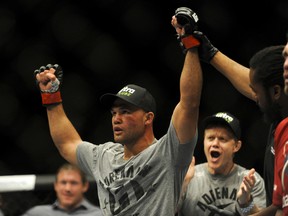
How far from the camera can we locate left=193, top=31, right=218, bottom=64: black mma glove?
1.88 metres

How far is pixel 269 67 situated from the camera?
1.78 meters

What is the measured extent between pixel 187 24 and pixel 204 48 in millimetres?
187

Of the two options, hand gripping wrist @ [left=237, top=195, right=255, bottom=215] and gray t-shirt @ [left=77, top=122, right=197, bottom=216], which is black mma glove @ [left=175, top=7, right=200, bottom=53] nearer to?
gray t-shirt @ [left=77, top=122, right=197, bottom=216]

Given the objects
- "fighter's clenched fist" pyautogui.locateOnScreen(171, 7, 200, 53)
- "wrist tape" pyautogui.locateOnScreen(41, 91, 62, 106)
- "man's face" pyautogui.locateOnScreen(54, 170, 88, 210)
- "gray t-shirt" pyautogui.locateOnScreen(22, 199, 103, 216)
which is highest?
"fighter's clenched fist" pyautogui.locateOnScreen(171, 7, 200, 53)

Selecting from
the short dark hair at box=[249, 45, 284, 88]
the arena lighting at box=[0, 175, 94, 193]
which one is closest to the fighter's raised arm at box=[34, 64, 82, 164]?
the arena lighting at box=[0, 175, 94, 193]

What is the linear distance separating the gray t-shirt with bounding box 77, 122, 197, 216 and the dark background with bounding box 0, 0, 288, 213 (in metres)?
0.90

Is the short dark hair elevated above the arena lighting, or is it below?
above

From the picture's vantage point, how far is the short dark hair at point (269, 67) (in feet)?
5.79

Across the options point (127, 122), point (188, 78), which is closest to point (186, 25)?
point (188, 78)

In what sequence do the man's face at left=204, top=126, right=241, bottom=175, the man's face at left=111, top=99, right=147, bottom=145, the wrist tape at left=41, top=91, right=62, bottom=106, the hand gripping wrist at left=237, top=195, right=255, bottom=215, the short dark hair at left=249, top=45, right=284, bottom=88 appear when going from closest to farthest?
the short dark hair at left=249, top=45, right=284, bottom=88, the hand gripping wrist at left=237, top=195, right=255, bottom=215, the man's face at left=111, top=99, right=147, bottom=145, the wrist tape at left=41, top=91, right=62, bottom=106, the man's face at left=204, top=126, right=241, bottom=175

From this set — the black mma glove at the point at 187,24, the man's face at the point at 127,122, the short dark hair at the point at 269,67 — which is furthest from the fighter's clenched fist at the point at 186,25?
the man's face at the point at 127,122

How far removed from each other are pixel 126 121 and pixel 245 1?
3.54 feet

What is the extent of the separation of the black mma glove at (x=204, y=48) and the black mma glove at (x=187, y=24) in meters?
0.01

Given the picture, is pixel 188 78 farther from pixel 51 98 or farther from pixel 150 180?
pixel 51 98
